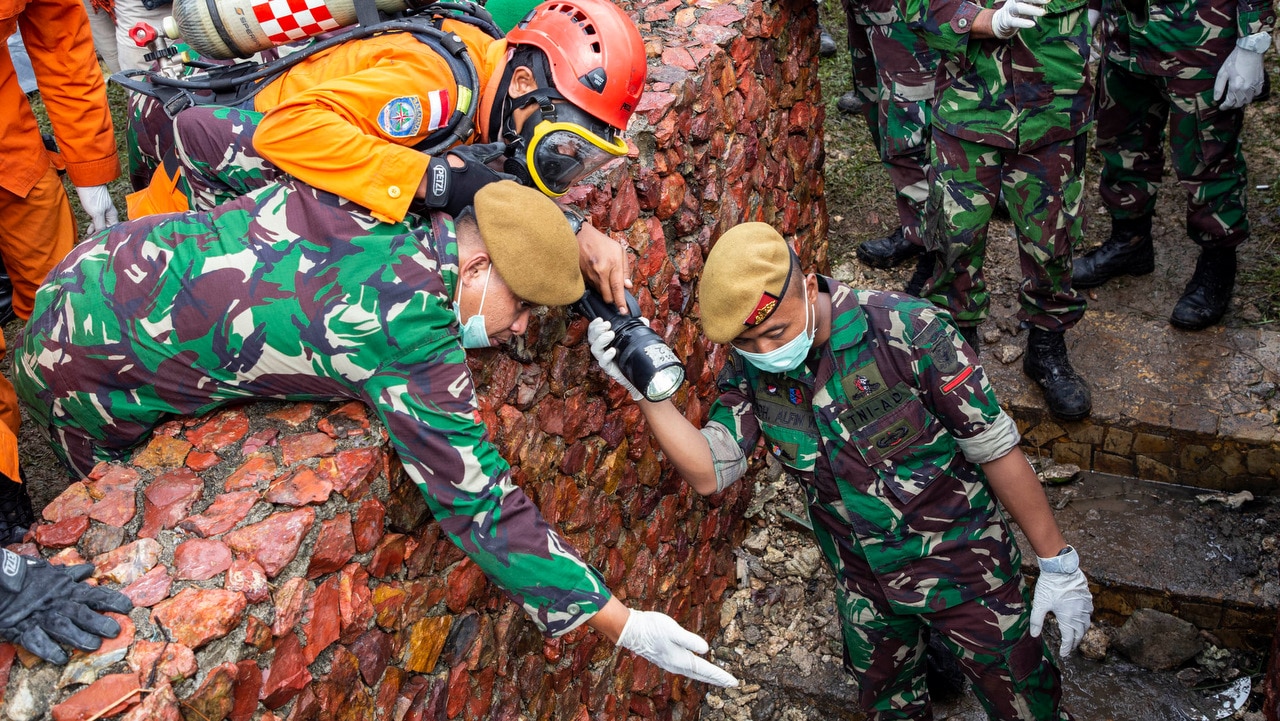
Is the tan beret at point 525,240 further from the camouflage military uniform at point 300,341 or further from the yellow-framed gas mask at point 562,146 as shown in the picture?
the yellow-framed gas mask at point 562,146

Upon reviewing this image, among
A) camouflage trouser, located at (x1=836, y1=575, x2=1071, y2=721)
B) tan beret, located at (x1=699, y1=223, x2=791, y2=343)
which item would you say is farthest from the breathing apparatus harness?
camouflage trouser, located at (x1=836, y1=575, x2=1071, y2=721)

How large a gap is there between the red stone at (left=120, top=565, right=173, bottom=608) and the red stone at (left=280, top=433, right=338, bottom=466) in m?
0.35

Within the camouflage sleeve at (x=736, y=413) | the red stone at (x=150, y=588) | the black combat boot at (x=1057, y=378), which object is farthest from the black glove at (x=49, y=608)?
the black combat boot at (x=1057, y=378)

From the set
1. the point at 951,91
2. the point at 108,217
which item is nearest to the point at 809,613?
the point at 951,91

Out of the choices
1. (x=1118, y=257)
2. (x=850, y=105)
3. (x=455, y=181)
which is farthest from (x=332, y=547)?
(x=850, y=105)

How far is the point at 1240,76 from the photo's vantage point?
3861 mm

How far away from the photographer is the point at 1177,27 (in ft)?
13.2

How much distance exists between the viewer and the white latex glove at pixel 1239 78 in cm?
383

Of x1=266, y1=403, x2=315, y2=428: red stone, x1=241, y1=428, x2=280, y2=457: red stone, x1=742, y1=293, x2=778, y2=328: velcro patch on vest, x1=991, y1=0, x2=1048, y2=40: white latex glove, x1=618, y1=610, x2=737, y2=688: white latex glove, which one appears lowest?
x1=618, y1=610, x2=737, y2=688: white latex glove

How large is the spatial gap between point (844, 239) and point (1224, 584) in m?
2.50

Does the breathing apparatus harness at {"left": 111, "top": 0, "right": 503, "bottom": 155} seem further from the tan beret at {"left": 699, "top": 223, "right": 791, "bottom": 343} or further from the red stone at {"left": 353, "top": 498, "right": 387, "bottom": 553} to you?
the red stone at {"left": 353, "top": 498, "right": 387, "bottom": 553}

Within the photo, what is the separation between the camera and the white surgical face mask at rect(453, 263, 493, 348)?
2.30 meters

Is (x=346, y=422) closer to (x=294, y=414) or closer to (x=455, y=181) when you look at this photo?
(x=294, y=414)

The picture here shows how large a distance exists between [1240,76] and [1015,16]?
100cm
